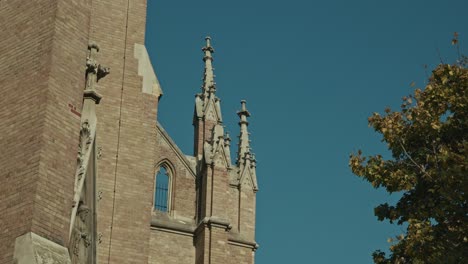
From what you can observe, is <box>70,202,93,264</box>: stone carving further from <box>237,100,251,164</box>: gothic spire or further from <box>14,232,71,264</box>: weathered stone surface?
<box>237,100,251,164</box>: gothic spire

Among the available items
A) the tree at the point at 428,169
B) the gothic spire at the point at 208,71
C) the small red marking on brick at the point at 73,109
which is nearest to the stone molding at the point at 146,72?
the gothic spire at the point at 208,71

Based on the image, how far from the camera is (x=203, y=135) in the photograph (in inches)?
1089

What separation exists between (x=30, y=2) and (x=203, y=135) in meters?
13.5

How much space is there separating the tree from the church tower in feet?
18.2

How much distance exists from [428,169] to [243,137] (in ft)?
40.0

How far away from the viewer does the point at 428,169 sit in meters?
17.2

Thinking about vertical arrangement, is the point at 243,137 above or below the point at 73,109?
above

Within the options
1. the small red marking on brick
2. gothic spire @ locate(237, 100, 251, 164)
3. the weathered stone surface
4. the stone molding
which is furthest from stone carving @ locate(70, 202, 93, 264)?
gothic spire @ locate(237, 100, 251, 164)

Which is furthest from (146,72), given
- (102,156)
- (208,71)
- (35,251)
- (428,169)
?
(35,251)

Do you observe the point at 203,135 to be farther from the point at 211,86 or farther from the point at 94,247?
the point at 94,247

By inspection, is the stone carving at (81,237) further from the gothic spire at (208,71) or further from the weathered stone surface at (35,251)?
the gothic spire at (208,71)

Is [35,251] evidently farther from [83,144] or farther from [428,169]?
[428,169]

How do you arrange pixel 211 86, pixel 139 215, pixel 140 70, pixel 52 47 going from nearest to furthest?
pixel 52 47, pixel 139 215, pixel 140 70, pixel 211 86

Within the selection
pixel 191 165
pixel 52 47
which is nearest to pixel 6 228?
pixel 52 47
